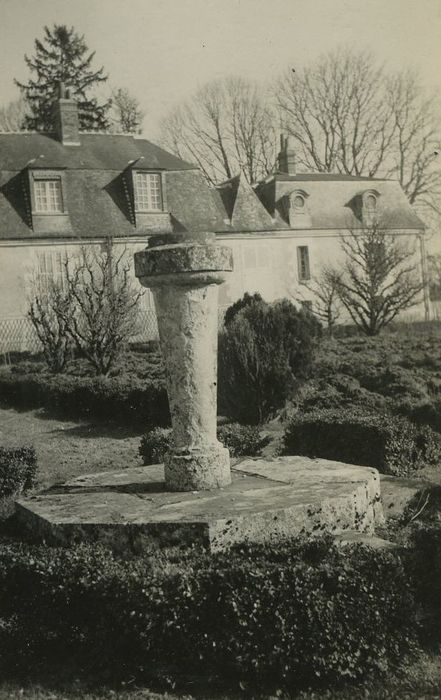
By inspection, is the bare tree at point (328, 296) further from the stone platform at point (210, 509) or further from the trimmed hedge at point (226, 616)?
the trimmed hedge at point (226, 616)

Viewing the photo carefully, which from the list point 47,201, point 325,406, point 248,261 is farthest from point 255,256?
point 325,406

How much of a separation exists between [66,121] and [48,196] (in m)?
3.86

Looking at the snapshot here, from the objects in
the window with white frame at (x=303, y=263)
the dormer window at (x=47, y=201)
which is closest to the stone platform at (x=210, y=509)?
the dormer window at (x=47, y=201)

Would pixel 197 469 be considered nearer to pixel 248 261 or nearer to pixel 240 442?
pixel 240 442

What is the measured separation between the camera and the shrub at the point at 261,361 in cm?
1207

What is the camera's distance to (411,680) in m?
3.98

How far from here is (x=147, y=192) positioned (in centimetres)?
2716

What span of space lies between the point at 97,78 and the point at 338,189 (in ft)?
43.2

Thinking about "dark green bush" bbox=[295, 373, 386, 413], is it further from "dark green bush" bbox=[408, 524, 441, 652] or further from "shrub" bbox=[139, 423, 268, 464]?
"dark green bush" bbox=[408, 524, 441, 652]

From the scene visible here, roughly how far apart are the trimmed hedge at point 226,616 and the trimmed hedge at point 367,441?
4.34 metres

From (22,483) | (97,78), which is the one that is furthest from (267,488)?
(97,78)

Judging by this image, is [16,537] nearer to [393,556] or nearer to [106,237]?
[393,556]

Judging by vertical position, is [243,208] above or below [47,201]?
below

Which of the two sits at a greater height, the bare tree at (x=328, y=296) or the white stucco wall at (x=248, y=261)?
Answer: the white stucco wall at (x=248, y=261)
